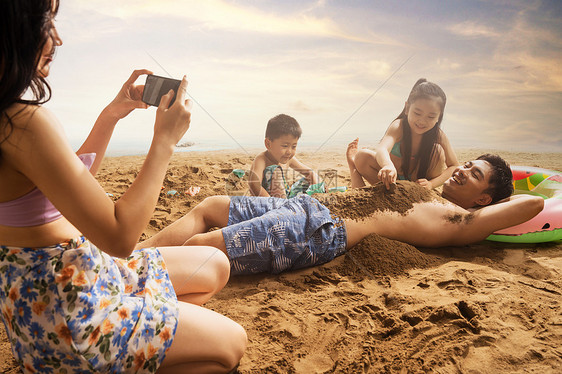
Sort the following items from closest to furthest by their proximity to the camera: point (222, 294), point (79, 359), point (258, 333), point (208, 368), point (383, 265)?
point (79, 359)
point (208, 368)
point (258, 333)
point (222, 294)
point (383, 265)

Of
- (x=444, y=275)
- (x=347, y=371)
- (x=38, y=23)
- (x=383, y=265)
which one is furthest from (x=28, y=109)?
(x=444, y=275)

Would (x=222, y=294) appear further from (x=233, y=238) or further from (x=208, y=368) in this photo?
(x=208, y=368)

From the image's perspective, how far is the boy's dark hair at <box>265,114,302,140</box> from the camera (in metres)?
3.35

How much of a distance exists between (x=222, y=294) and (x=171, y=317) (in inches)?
31.5

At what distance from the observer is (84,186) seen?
97cm

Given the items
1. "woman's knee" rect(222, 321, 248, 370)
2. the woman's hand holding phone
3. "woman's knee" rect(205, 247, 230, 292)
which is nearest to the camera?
the woman's hand holding phone

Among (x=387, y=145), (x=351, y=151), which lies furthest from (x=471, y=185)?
(x=351, y=151)

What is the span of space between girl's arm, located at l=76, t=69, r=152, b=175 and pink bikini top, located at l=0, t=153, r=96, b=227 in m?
0.41

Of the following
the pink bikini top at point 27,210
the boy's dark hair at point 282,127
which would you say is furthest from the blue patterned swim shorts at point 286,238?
the boy's dark hair at point 282,127

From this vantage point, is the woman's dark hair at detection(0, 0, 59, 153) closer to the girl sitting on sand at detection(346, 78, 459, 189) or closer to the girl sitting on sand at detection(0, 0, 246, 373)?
the girl sitting on sand at detection(0, 0, 246, 373)

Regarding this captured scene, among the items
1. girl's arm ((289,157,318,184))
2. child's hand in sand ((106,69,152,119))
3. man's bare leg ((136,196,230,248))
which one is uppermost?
child's hand in sand ((106,69,152,119))

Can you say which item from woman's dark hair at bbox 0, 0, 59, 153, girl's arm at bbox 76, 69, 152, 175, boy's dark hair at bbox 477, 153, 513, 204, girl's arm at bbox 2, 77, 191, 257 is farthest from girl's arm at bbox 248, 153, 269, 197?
woman's dark hair at bbox 0, 0, 59, 153

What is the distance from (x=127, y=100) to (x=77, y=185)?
648 millimetres

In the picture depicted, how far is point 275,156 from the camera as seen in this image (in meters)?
3.42
